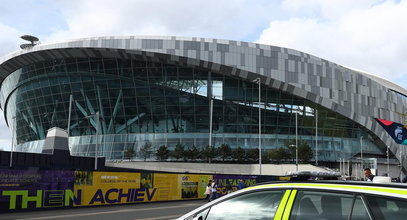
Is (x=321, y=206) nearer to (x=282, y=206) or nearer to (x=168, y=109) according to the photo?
(x=282, y=206)

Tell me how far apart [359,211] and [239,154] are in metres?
57.9

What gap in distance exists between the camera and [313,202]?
11.2ft

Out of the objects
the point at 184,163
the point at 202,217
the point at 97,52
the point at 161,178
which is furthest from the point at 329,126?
the point at 202,217

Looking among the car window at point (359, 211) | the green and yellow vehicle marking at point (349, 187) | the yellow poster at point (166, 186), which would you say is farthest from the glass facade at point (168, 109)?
the car window at point (359, 211)

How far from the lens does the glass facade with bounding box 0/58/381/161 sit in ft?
212

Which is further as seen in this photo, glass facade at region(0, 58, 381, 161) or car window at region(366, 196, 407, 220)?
glass facade at region(0, 58, 381, 161)

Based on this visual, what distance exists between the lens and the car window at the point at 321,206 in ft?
10.4

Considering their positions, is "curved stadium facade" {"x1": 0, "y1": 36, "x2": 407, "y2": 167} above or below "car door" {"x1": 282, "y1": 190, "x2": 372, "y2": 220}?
above

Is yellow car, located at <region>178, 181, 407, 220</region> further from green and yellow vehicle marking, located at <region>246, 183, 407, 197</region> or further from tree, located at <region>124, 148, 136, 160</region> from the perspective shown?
tree, located at <region>124, 148, 136, 160</region>

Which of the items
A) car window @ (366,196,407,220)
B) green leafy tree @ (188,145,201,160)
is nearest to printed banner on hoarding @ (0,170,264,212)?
car window @ (366,196,407,220)

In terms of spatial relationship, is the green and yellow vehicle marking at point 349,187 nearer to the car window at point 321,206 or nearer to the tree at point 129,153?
the car window at point 321,206

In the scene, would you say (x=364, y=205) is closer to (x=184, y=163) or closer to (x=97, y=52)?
(x=184, y=163)

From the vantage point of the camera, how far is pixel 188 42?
200 ft

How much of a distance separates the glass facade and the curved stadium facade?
0.52 feet
